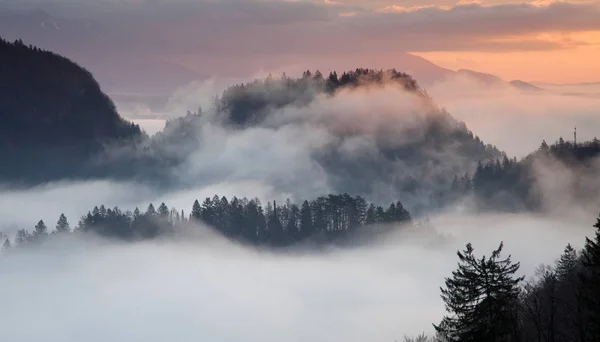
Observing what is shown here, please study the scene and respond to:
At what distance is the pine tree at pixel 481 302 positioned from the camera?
39.2 m

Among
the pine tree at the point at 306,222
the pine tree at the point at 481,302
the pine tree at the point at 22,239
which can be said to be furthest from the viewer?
the pine tree at the point at 22,239

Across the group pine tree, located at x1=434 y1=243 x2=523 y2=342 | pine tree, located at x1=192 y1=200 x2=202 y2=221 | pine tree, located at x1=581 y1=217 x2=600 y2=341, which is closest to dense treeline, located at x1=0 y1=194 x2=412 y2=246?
pine tree, located at x1=192 y1=200 x2=202 y2=221

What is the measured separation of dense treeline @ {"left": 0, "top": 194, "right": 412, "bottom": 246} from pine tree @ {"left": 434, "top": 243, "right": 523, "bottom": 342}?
440 ft

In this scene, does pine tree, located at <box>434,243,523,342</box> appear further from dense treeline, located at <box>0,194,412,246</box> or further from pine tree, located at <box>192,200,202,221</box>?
pine tree, located at <box>192,200,202,221</box>

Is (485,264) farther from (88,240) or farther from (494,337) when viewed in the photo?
(88,240)

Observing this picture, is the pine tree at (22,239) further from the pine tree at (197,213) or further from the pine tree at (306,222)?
the pine tree at (306,222)

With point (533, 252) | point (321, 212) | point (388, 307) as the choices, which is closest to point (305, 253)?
point (321, 212)

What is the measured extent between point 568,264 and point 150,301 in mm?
114878

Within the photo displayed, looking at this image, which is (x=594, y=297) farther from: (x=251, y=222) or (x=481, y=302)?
(x=251, y=222)

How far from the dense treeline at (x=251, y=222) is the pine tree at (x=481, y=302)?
134087mm

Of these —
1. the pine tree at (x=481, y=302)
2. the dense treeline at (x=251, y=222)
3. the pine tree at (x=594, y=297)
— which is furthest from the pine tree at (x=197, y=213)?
the pine tree at (x=594, y=297)

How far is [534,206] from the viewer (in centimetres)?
19638

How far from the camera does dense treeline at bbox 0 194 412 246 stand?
178 m

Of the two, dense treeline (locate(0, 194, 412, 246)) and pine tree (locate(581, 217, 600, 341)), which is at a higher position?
pine tree (locate(581, 217, 600, 341))
